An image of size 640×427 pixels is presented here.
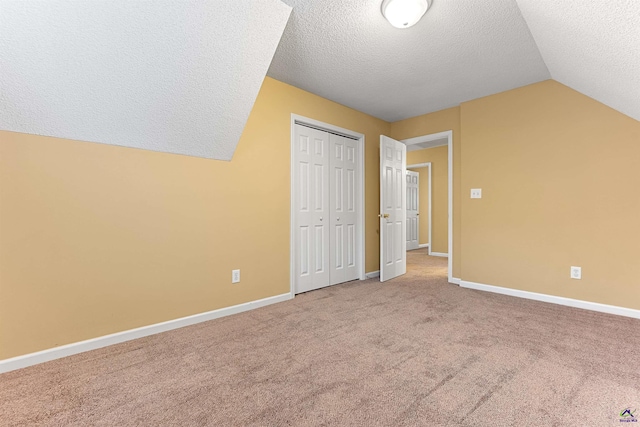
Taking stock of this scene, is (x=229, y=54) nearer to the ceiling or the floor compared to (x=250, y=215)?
nearer to the ceiling

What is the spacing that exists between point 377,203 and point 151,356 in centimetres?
329

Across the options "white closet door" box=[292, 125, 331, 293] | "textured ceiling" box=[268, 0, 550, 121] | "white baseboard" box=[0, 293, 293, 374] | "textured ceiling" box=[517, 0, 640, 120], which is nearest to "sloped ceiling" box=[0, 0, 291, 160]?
"textured ceiling" box=[268, 0, 550, 121]

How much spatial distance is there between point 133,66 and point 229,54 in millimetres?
625

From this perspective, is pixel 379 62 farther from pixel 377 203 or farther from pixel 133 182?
pixel 133 182

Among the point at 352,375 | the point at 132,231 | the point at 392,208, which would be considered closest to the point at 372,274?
the point at 392,208

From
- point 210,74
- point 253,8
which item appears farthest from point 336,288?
point 253,8

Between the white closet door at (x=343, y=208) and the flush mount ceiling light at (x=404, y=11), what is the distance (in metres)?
1.77

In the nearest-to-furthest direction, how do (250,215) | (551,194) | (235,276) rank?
(235,276) < (250,215) < (551,194)

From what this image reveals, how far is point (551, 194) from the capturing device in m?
3.02

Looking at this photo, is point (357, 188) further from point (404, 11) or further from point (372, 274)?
point (404, 11)

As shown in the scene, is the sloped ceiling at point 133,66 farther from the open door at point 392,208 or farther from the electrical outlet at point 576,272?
the electrical outlet at point 576,272

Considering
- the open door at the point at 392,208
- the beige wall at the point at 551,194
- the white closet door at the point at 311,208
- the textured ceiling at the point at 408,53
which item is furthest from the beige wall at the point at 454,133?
the white closet door at the point at 311,208

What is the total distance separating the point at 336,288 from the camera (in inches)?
140

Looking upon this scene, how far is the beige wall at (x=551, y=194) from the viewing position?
2.65 m
